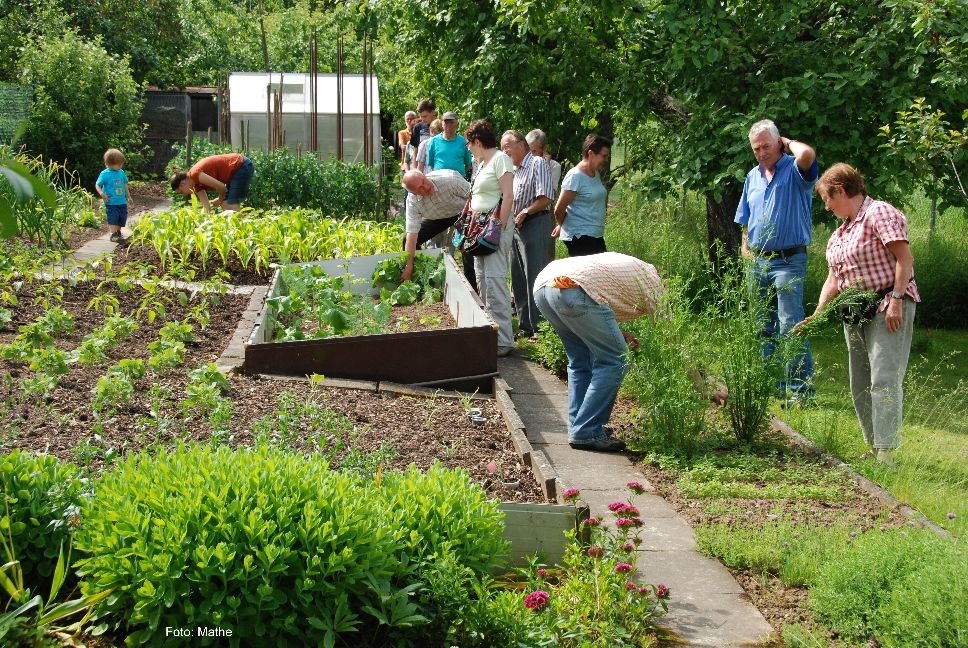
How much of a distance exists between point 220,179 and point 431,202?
452 centimetres

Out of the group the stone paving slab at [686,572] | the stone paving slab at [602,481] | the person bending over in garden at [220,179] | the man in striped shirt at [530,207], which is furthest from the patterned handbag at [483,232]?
the person bending over in garden at [220,179]

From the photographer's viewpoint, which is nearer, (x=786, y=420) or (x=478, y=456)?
(x=478, y=456)

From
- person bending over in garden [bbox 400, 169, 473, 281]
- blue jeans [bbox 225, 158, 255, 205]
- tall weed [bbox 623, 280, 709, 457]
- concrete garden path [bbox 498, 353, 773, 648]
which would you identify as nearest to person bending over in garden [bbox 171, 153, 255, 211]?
blue jeans [bbox 225, 158, 255, 205]

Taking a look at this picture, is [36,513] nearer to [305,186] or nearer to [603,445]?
[603,445]

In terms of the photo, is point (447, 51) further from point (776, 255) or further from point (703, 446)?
point (703, 446)

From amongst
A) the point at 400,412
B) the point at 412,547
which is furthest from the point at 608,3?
the point at 412,547

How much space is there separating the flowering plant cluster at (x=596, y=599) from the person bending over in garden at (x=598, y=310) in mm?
1972

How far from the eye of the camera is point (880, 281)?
582cm

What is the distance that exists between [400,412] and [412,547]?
8.50 feet

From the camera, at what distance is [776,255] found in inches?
280

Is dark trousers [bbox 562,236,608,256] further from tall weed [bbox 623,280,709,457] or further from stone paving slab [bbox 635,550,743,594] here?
stone paving slab [bbox 635,550,743,594]

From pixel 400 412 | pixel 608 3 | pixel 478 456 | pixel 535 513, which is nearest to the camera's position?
pixel 535 513

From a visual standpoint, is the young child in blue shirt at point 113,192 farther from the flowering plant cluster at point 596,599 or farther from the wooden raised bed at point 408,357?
the flowering plant cluster at point 596,599

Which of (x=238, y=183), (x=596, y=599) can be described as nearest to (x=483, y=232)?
(x=596, y=599)
